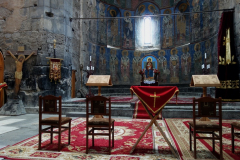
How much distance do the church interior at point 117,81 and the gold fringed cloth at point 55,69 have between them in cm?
4

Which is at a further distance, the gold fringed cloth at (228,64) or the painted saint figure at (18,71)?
the painted saint figure at (18,71)

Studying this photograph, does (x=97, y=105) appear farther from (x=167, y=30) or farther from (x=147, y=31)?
(x=147, y=31)

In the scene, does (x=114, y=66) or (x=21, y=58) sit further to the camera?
(x=114, y=66)

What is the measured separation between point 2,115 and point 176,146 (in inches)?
266

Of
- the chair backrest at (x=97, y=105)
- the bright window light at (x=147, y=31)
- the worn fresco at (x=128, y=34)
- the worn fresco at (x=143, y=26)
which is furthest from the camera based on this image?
the bright window light at (x=147, y=31)

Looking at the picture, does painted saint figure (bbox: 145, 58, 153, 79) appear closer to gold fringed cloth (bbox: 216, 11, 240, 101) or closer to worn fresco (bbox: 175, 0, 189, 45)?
worn fresco (bbox: 175, 0, 189, 45)

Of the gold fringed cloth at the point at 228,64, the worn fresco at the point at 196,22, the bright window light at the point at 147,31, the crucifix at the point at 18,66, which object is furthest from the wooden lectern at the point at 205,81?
the bright window light at the point at 147,31

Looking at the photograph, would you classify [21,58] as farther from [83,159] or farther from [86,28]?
[83,159]

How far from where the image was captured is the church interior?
328cm

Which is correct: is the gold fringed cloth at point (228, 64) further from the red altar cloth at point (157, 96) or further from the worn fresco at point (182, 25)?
the worn fresco at point (182, 25)

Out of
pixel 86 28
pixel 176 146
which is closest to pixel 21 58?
pixel 86 28

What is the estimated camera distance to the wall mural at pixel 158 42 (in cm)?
1384

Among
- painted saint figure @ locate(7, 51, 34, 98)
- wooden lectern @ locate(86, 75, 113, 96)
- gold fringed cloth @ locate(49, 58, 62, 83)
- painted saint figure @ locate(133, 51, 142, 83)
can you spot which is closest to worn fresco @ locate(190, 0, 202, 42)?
painted saint figure @ locate(133, 51, 142, 83)

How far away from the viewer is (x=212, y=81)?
3.86 m
